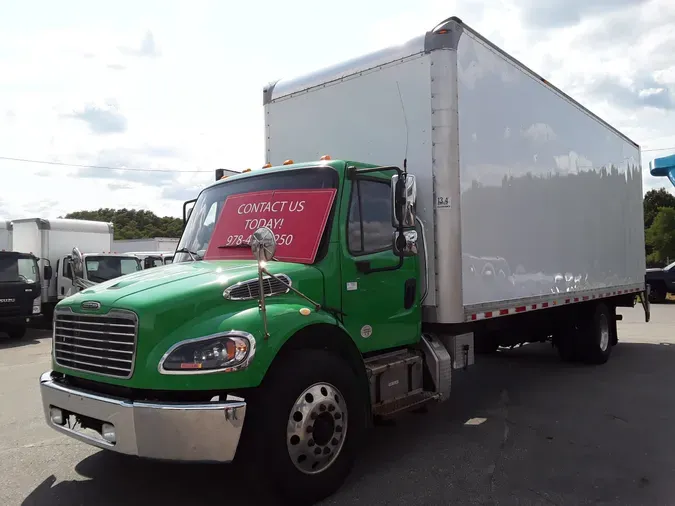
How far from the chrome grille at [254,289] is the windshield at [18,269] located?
40.1 feet

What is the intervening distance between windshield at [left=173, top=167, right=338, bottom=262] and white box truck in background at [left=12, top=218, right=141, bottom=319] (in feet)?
37.6

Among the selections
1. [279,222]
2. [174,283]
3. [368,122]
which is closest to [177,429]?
[174,283]

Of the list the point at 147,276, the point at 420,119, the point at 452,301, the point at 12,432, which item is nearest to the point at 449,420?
the point at 452,301

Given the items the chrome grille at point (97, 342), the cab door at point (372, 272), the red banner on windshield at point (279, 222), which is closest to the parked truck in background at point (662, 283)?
the cab door at point (372, 272)

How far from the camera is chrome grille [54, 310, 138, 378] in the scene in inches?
141

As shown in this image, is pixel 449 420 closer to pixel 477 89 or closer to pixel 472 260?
pixel 472 260

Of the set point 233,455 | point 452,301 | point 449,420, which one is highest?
point 452,301

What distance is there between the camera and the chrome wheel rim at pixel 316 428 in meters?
3.75

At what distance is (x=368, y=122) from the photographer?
18.7 feet

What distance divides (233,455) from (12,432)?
3.52 metres

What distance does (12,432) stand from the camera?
18.8 ft

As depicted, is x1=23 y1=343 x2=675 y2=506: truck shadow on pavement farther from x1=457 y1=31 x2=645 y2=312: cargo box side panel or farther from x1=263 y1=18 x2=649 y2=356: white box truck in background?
x1=457 y1=31 x2=645 y2=312: cargo box side panel

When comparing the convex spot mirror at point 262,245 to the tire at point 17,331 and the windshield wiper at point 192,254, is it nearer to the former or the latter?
the windshield wiper at point 192,254

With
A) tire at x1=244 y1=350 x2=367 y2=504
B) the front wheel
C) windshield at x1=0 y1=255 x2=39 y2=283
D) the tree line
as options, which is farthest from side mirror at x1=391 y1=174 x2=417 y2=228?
the tree line
